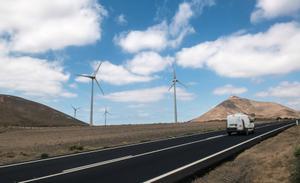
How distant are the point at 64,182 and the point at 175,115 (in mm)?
81772

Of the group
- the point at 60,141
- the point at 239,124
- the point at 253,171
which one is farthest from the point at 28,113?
the point at 253,171

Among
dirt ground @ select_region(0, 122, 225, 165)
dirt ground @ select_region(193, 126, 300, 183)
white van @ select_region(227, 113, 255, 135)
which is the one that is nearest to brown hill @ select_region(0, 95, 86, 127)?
dirt ground @ select_region(0, 122, 225, 165)

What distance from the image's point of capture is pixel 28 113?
571ft

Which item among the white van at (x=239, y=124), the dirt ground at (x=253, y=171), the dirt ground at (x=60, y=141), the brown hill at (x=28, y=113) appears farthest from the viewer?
the brown hill at (x=28, y=113)

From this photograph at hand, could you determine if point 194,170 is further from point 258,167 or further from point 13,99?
point 13,99

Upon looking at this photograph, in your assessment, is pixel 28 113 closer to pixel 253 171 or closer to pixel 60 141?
pixel 60 141

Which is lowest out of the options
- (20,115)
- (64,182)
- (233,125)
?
(64,182)

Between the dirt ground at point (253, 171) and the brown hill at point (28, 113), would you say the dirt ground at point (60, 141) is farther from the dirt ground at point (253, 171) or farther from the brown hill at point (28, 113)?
the brown hill at point (28, 113)

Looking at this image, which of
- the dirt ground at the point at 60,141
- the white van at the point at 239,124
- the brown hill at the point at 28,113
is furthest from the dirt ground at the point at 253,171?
the brown hill at the point at 28,113

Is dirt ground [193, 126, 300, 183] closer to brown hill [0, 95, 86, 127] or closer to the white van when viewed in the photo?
the white van

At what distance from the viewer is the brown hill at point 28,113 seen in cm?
15923

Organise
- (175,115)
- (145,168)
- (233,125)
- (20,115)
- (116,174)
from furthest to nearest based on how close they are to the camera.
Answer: (20,115), (175,115), (233,125), (145,168), (116,174)

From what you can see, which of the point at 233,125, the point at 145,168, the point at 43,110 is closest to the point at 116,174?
the point at 145,168

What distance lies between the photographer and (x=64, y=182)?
12641mm
